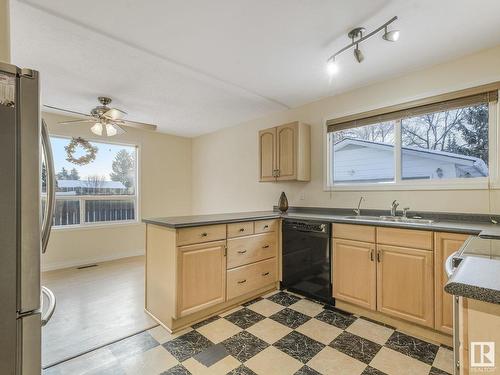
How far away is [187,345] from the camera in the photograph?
2008 mm

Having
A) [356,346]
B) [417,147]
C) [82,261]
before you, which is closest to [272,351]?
[356,346]

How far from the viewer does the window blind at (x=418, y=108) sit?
2.30 m

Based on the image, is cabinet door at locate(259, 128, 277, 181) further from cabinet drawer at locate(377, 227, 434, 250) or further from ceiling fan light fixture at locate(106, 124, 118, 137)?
ceiling fan light fixture at locate(106, 124, 118, 137)

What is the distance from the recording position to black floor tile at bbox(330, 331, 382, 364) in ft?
6.08

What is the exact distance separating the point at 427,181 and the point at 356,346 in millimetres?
1725

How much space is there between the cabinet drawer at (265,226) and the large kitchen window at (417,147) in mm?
919

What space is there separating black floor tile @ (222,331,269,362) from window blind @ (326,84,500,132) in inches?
99.8

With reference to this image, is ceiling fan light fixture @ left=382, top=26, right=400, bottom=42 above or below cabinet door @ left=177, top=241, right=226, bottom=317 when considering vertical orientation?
above

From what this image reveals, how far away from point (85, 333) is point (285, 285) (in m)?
2.02

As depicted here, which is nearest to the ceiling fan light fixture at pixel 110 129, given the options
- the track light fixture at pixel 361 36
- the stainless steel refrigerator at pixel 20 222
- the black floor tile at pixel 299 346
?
the stainless steel refrigerator at pixel 20 222

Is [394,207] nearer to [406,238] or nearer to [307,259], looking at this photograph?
[406,238]

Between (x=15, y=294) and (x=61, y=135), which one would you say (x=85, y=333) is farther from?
(x=61, y=135)

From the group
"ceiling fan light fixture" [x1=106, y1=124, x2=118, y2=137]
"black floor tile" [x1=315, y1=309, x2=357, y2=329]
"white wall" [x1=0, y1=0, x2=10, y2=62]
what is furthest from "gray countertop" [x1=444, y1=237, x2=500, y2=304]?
"ceiling fan light fixture" [x1=106, y1=124, x2=118, y2=137]

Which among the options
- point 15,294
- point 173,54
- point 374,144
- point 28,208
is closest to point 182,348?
point 15,294
